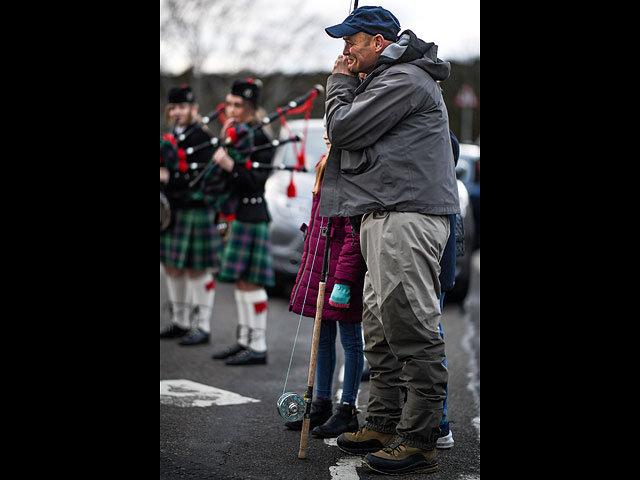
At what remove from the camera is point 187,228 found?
684 centimetres

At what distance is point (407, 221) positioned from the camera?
3551 mm

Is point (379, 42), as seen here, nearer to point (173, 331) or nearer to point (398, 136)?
point (398, 136)

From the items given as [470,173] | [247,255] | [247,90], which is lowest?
[247,255]

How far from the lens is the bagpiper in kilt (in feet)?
22.0

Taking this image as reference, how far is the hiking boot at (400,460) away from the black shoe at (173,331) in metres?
3.62

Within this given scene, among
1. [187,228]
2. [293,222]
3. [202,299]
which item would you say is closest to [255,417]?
[202,299]

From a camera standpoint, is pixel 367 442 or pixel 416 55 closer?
pixel 416 55

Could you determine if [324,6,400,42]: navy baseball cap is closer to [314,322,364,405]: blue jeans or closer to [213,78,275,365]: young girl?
[314,322,364,405]: blue jeans

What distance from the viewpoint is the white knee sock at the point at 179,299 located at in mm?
7016

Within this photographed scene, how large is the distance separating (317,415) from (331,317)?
0.55m

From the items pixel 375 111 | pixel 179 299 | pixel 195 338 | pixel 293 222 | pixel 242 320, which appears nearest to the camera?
pixel 375 111

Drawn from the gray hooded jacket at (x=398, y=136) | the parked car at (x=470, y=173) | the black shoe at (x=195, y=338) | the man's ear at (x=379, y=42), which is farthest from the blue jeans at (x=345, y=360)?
the parked car at (x=470, y=173)

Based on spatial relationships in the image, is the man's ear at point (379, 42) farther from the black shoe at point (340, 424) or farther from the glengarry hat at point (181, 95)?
the glengarry hat at point (181, 95)

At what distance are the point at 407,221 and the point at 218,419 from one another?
173cm
